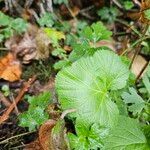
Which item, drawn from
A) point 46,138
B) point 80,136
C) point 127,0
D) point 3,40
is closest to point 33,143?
point 46,138

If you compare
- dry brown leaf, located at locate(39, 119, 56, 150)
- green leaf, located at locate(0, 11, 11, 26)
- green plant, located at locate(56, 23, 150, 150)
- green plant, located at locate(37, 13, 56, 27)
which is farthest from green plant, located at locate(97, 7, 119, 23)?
dry brown leaf, located at locate(39, 119, 56, 150)

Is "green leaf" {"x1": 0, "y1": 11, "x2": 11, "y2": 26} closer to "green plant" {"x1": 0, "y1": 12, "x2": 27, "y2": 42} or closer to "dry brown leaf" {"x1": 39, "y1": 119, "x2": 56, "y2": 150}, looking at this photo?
"green plant" {"x1": 0, "y1": 12, "x2": 27, "y2": 42}

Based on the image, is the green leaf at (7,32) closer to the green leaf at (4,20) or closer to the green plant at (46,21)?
the green leaf at (4,20)

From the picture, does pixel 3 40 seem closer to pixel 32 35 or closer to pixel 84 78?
pixel 32 35

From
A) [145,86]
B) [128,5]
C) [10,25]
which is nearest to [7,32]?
[10,25]

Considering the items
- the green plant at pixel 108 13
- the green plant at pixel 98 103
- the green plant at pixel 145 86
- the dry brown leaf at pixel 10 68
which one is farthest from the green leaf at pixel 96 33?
the green plant at pixel 108 13

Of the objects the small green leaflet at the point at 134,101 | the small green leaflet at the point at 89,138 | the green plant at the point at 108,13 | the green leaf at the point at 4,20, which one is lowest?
the small green leaflet at the point at 89,138
